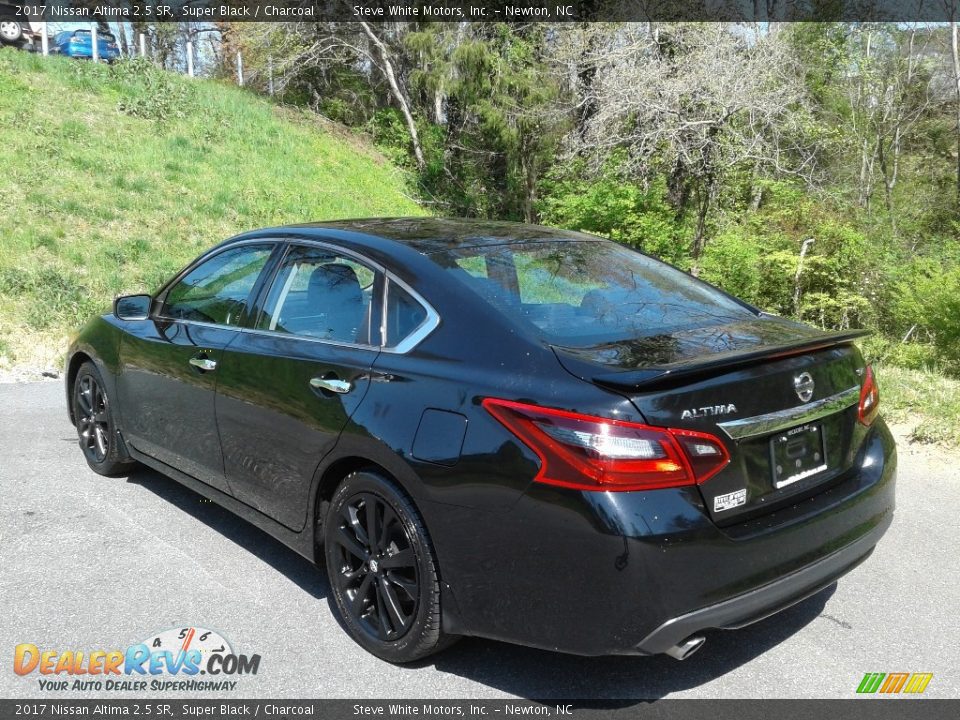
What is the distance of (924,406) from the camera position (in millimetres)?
6031

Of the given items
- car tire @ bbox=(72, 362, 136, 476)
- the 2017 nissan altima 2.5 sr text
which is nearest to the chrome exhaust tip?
the 2017 nissan altima 2.5 sr text

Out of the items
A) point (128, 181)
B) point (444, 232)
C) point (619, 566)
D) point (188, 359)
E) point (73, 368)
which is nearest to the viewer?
point (619, 566)

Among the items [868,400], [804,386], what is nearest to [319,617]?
[804,386]

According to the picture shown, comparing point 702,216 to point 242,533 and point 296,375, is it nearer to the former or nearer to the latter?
point 242,533

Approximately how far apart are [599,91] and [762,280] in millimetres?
5756

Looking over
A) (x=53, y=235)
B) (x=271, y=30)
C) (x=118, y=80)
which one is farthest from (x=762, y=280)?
(x=271, y=30)

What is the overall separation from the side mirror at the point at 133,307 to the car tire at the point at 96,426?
1.77 feet

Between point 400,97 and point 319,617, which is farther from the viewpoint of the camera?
point 400,97

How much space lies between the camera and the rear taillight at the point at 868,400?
10.7 feet

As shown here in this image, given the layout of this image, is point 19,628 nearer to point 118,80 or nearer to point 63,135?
point 63,135

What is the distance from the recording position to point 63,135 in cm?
1872

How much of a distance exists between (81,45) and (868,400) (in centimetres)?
2873

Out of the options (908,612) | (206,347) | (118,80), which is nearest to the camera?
(908,612)

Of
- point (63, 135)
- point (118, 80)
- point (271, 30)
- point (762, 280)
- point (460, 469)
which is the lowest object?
point (762, 280)
